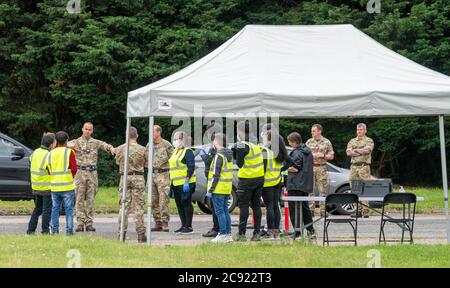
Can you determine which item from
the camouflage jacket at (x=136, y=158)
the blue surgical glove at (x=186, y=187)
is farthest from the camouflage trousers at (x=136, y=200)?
the blue surgical glove at (x=186, y=187)

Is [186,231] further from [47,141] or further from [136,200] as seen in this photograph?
[47,141]

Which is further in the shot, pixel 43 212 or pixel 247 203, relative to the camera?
pixel 43 212

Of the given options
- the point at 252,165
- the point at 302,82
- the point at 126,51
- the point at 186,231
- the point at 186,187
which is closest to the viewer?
the point at 302,82

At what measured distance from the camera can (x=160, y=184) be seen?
16922 millimetres

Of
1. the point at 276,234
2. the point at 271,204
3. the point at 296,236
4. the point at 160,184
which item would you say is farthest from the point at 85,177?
the point at 296,236

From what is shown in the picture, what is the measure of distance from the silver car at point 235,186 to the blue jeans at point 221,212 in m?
5.13

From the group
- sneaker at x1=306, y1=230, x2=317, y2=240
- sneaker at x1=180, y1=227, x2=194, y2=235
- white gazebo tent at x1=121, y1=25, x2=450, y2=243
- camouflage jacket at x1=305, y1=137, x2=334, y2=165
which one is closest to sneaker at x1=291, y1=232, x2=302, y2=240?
sneaker at x1=306, y1=230, x2=317, y2=240

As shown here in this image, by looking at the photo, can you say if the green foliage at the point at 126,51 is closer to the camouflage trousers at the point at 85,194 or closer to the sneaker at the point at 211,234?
the camouflage trousers at the point at 85,194

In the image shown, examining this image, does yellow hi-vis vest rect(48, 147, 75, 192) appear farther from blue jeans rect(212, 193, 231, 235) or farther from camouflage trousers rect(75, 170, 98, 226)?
blue jeans rect(212, 193, 231, 235)

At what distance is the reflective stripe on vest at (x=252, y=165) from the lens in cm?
1452

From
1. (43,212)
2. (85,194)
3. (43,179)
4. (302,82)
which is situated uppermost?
(302,82)

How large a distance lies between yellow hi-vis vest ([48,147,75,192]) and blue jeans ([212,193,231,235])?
2.54 meters

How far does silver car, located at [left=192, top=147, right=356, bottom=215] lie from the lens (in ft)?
66.0

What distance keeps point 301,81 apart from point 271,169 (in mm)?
1684
